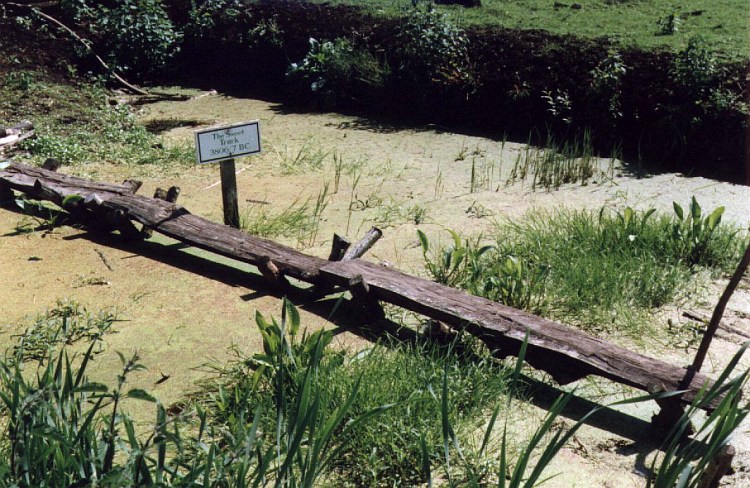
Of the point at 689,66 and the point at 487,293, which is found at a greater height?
the point at 689,66

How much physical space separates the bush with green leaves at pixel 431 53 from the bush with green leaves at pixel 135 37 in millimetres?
3434

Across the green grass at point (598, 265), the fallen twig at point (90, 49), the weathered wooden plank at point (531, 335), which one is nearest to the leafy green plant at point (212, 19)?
the fallen twig at point (90, 49)

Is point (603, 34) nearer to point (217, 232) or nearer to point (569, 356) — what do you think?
point (217, 232)

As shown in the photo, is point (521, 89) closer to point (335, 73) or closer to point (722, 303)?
point (335, 73)

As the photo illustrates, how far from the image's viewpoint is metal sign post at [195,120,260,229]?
6309 millimetres

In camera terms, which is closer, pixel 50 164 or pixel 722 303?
pixel 722 303

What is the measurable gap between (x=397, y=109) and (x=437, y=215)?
3.41 m

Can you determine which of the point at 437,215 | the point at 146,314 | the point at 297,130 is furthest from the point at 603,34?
the point at 146,314

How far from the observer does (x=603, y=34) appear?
36.0 feet

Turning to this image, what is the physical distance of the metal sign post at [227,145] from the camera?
6309 mm

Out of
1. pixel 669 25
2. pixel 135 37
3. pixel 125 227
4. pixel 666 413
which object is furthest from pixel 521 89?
pixel 666 413

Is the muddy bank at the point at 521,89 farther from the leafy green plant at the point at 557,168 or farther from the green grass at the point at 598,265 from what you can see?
the green grass at the point at 598,265

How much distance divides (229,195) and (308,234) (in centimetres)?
63

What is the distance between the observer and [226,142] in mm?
6379
